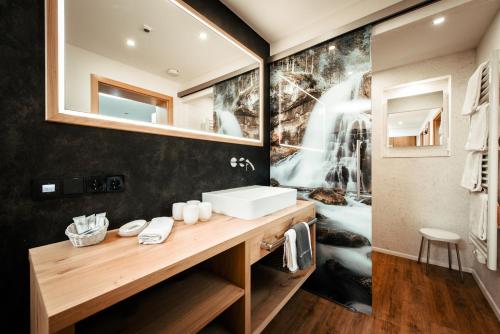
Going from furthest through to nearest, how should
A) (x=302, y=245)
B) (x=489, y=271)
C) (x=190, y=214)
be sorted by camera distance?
1. (x=489, y=271)
2. (x=302, y=245)
3. (x=190, y=214)

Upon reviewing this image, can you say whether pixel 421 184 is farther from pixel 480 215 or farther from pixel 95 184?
pixel 95 184

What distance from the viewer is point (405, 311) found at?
1679 mm

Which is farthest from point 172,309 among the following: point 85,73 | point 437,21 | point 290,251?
point 437,21

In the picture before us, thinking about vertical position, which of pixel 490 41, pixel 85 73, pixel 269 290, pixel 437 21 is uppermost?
pixel 437 21

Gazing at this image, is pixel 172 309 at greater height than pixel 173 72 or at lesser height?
lesser

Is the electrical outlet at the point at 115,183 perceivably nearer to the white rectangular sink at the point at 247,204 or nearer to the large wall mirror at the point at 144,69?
the large wall mirror at the point at 144,69

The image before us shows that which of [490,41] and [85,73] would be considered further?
[490,41]

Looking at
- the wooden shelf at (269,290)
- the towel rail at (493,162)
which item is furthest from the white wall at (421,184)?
the wooden shelf at (269,290)

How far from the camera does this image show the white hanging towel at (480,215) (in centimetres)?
147

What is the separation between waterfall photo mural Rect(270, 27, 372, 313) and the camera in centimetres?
168

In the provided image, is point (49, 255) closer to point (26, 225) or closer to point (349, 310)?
point (26, 225)

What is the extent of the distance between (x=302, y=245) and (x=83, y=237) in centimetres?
129

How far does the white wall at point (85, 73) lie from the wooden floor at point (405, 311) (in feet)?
6.47

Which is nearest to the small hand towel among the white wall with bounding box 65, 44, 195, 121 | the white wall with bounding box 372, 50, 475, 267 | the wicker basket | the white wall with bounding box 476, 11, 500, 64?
the wicker basket
